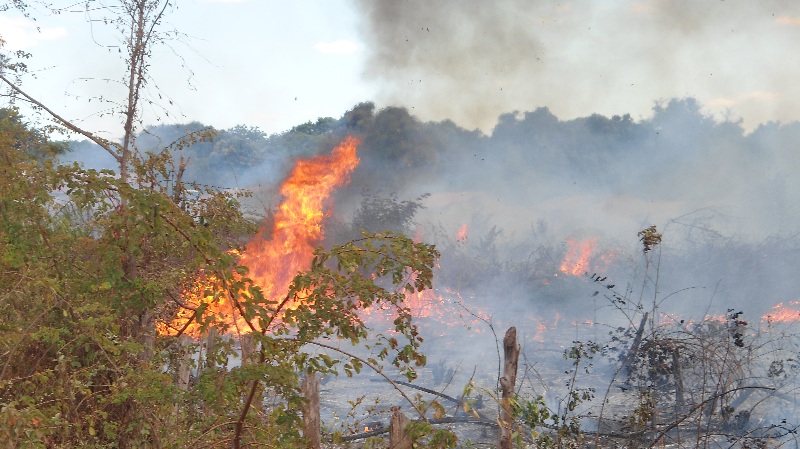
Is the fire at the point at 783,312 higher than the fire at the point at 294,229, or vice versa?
the fire at the point at 294,229

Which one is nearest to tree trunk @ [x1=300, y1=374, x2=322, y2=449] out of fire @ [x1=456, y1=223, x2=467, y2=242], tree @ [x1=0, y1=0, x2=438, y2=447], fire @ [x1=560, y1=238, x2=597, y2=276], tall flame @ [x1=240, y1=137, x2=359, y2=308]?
tree @ [x1=0, y1=0, x2=438, y2=447]

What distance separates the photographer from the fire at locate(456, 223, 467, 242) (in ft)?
69.8

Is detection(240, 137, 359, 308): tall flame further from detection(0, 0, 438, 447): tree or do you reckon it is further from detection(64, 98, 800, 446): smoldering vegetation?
detection(0, 0, 438, 447): tree

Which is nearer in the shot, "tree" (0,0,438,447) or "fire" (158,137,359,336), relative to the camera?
"tree" (0,0,438,447)

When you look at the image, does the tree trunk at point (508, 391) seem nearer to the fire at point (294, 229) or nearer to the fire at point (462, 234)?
the fire at point (294, 229)

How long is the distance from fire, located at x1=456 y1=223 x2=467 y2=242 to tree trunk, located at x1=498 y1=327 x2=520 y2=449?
16.8 metres

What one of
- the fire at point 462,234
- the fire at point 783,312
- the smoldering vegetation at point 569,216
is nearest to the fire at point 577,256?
the smoldering vegetation at point 569,216

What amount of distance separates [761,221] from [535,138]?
25.6 feet

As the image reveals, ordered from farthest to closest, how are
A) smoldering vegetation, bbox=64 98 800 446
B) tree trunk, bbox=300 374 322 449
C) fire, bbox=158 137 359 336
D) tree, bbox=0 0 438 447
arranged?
smoldering vegetation, bbox=64 98 800 446, fire, bbox=158 137 359 336, tree trunk, bbox=300 374 322 449, tree, bbox=0 0 438 447

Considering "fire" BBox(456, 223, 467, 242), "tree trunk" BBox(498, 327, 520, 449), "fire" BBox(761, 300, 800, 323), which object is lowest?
"tree trunk" BBox(498, 327, 520, 449)

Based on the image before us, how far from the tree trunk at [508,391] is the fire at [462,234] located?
663 inches

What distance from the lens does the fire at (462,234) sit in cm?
2128

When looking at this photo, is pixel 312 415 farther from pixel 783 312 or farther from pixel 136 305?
pixel 783 312

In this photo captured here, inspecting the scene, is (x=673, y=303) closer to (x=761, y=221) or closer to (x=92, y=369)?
(x=761, y=221)
